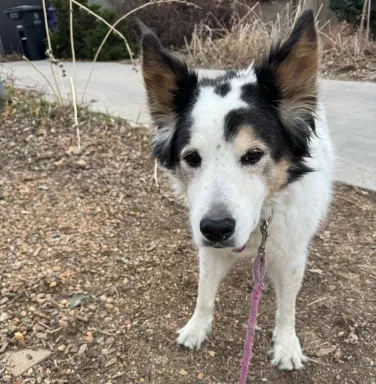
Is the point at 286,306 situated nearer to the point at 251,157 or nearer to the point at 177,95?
the point at 251,157

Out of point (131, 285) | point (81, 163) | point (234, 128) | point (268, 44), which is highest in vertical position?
point (234, 128)

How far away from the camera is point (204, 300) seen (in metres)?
2.81

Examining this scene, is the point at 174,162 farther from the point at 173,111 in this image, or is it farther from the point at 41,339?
the point at 41,339

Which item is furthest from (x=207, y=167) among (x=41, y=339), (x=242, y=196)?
(x=41, y=339)

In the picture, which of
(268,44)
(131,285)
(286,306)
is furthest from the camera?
(268,44)

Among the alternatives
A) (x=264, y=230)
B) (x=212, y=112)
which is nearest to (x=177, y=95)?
(x=212, y=112)

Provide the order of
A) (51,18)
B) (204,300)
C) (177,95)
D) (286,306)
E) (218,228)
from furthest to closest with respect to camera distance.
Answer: (51,18), (204,300), (286,306), (177,95), (218,228)

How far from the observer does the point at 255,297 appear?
2184 millimetres

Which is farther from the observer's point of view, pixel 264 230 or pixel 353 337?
pixel 353 337

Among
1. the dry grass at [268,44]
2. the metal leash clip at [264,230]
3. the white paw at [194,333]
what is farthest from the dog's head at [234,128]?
the dry grass at [268,44]

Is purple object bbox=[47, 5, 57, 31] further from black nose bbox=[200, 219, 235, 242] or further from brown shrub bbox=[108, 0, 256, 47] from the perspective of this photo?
black nose bbox=[200, 219, 235, 242]

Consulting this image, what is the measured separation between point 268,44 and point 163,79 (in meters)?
6.03

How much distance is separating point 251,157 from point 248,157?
2 centimetres

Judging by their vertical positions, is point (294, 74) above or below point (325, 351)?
above
